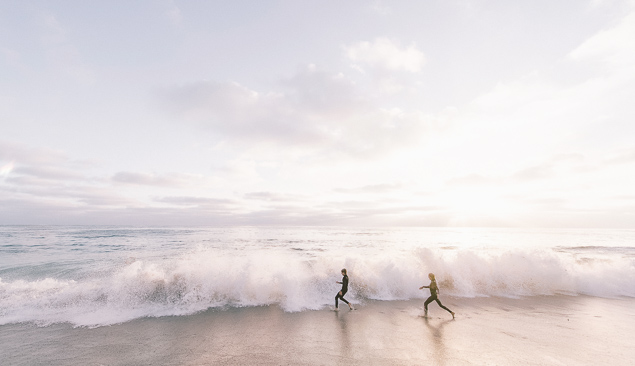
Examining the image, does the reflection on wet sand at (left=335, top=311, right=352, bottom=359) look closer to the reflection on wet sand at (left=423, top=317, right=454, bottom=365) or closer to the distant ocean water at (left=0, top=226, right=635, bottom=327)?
the distant ocean water at (left=0, top=226, right=635, bottom=327)

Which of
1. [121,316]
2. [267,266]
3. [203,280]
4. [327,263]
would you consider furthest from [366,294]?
[121,316]

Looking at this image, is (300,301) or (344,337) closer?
(344,337)

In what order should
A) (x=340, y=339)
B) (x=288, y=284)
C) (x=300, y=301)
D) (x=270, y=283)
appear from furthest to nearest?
(x=288, y=284)
(x=270, y=283)
(x=300, y=301)
(x=340, y=339)

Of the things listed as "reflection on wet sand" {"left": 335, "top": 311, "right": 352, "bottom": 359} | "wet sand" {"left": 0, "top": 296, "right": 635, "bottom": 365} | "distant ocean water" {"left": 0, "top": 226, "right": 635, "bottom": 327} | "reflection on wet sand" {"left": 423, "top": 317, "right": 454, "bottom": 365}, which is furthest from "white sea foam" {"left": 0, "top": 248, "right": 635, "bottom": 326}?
"reflection on wet sand" {"left": 423, "top": 317, "right": 454, "bottom": 365}

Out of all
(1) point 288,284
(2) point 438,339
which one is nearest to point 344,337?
(2) point 438,339

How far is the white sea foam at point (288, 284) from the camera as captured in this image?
40.7 ft

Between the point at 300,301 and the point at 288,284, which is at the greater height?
the point at 288,284

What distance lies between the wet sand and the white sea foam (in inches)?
52.4

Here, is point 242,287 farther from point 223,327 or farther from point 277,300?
point 223,327

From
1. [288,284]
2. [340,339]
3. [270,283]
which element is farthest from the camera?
[288,284]

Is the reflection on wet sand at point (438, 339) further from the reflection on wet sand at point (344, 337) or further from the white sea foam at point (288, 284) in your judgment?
the white sea foam at point (288, 284)

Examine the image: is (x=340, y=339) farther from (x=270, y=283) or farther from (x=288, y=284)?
(x=270, y=283)

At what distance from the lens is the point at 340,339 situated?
9.25m

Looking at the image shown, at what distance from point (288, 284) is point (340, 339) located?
19.6ft
